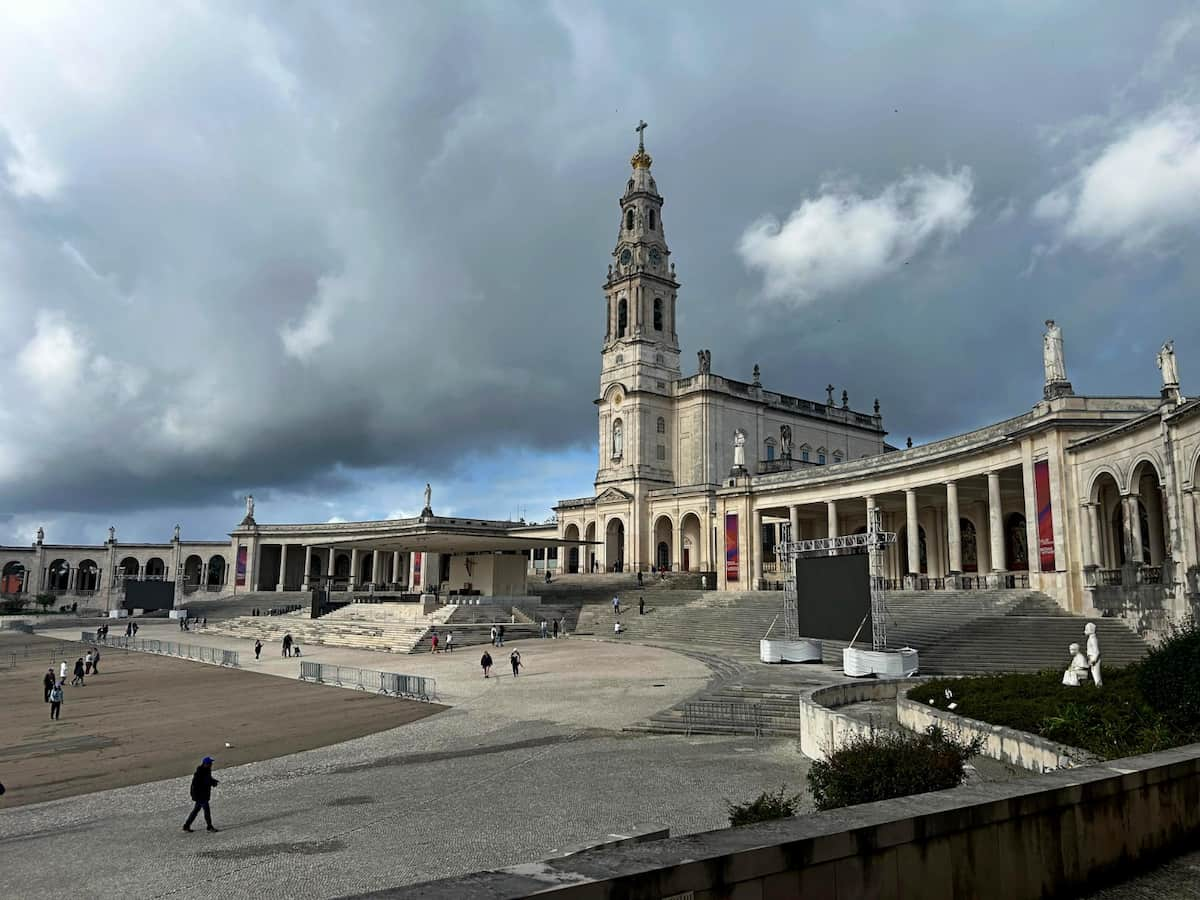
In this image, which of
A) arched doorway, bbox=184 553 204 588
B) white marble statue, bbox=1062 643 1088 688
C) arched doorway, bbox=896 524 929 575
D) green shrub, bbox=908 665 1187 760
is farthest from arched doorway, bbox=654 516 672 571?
arched doorway, bbox=184 553 204 588

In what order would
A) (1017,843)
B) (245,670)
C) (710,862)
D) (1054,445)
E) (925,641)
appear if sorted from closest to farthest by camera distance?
1. (710,862)
2. (1017,843)
3. (925,641)
4. (1054,445)
5. (245,670)

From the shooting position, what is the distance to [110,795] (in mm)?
15789

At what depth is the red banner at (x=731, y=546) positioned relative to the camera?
194ft

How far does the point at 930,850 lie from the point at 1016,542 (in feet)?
167

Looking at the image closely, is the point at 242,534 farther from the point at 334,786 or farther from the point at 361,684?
the point at 334,786

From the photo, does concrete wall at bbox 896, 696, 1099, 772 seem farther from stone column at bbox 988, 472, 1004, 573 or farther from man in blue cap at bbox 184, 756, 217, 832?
stone column at bbox 988, 472, 1004, 573

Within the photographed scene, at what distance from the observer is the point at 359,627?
5050 cm

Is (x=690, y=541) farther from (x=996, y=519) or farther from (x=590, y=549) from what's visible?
(x=996, y=519)

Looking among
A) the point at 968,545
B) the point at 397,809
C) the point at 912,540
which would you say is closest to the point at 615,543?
the point at 968,545

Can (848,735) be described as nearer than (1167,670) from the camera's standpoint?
No

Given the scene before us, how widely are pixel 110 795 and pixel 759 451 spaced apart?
6570 cm

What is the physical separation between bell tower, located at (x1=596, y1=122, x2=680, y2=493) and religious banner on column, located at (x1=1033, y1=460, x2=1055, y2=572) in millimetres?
38107

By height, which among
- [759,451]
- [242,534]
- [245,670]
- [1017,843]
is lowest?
[245,670]

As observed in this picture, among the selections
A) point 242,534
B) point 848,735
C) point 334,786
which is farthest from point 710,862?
point 242,534
